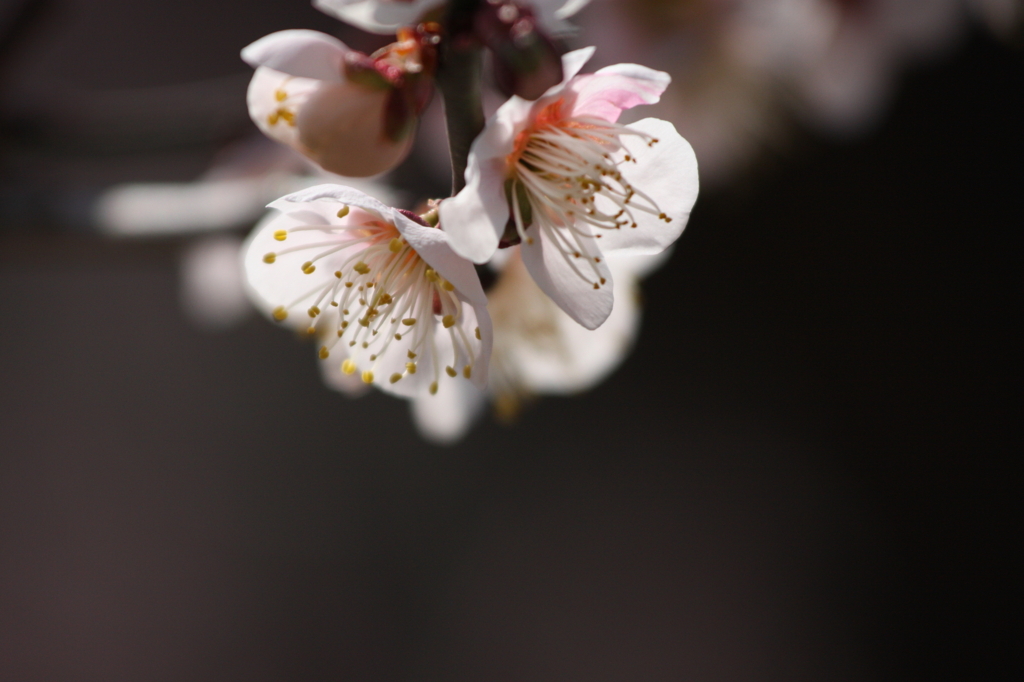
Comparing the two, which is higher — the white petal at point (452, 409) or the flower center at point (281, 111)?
the flower center at point (281, 111)

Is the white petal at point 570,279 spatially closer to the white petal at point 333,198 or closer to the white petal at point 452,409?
the white petal at point 333,198

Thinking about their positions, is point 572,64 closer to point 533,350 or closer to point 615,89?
point 615,89

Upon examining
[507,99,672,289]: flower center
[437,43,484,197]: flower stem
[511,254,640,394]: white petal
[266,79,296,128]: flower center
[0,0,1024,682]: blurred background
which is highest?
[437,43,484,197]: flower stem

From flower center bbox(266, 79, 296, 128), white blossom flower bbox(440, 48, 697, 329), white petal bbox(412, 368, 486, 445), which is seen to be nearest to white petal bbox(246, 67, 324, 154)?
flower center bbox(266, 79, 296, 128)

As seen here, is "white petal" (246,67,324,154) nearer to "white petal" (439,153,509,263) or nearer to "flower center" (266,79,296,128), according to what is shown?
"flower center" (266,79,296,128)

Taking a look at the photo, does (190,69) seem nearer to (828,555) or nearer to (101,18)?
(101,18)

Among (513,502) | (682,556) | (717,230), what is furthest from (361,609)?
(717,230)

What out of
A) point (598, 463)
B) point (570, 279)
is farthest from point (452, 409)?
Result: point (598, 463)

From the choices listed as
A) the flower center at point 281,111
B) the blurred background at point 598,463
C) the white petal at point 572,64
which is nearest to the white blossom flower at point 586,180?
the white petal at point 572,64
